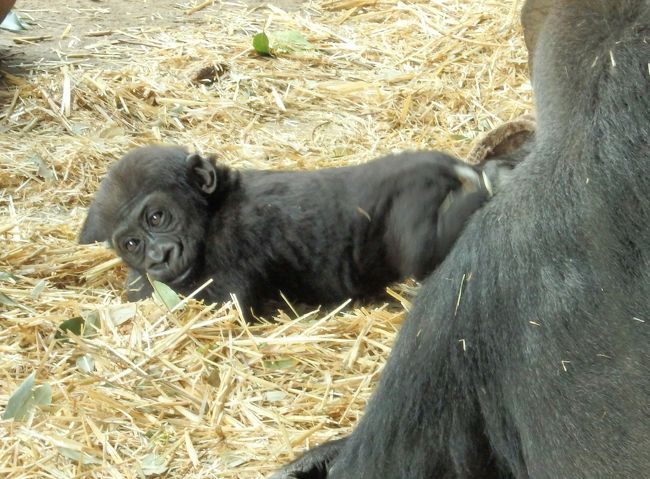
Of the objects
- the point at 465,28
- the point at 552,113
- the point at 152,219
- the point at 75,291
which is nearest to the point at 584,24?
the point at 552,113

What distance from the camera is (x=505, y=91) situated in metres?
4.60

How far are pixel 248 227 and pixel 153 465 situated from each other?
43.0 inches

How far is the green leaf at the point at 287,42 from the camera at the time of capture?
532cm

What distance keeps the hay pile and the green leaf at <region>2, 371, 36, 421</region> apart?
3 cm

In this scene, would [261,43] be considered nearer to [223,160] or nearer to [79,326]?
[223,160]

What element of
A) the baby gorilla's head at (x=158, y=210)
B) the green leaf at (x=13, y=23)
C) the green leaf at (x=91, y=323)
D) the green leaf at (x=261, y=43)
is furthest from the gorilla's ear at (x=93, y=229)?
the green leaf at (x=13, y=23)

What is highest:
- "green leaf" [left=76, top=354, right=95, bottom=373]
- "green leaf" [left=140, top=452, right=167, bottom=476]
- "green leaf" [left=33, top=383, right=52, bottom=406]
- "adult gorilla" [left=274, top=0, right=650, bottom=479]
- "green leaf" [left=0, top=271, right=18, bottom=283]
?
"adult gorilla" [left=274, top=0, right=650, bottom=479]

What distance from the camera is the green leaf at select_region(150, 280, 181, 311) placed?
9.93 feet

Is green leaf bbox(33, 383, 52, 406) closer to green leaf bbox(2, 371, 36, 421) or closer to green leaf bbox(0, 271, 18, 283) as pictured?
green leaf bbox(2, 371, 36, 421)

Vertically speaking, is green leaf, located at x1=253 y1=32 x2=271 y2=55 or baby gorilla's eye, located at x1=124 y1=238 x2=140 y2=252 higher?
green leaf, located at x1=253 y1=32 x2=271 y2=55

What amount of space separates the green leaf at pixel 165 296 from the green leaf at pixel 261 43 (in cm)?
241

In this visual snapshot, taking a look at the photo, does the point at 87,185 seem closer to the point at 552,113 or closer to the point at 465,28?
the point at 465,28

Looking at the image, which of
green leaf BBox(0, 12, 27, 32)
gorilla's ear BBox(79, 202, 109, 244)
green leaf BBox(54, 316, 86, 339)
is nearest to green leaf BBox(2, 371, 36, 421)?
green leaf BBox(54, 316, 86, 339)

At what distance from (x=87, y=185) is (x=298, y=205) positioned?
3.94 feet
